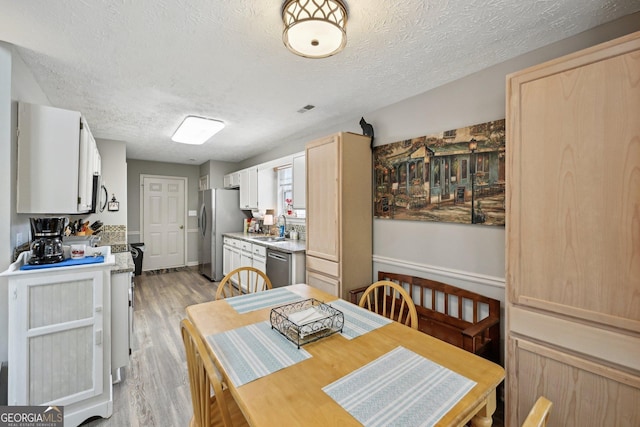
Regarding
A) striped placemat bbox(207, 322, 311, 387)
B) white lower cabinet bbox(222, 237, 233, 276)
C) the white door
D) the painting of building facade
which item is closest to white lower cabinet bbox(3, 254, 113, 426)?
striped placemat bbox(207, 322, 311, 387)

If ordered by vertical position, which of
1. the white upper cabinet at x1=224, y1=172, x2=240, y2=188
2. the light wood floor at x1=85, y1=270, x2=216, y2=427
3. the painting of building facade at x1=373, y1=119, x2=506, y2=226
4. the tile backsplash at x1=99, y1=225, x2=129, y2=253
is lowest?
the light wood floor at x1=85, y1=270, x2=216, y2=427

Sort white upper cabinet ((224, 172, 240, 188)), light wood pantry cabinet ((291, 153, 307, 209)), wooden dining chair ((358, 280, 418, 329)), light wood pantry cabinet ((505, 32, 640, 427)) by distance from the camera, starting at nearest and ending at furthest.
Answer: light wood pantry cabinet ((505, 32, 640, 427))
wooden dining chair ((358, 280, 418, 329))
light wood pantry cabinet ((291, 153, 307, 209))
white upper cabinet ((224, 172, 240, 188))

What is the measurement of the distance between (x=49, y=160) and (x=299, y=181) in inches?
95.8

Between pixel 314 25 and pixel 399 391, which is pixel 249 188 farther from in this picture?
pixel 399 391

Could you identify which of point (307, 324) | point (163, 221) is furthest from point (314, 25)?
point (163, 221)

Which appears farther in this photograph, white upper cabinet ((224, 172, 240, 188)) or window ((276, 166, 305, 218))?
white upper cabinet ((224, 172, 240, 188))

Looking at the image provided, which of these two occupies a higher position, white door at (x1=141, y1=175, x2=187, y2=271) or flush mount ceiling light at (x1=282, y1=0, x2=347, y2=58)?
flush mount ceiling light at (x1=282, y1=0, x2=347, y2=58)

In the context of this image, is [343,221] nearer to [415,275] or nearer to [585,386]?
[415,275]

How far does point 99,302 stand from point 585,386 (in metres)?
2.84

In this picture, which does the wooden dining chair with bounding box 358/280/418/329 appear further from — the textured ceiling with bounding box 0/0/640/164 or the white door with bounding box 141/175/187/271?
the white door with bounding box 141/175/187/271

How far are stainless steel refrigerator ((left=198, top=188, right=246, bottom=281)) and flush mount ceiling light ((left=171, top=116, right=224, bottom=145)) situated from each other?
158cm

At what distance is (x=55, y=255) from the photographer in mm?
1884

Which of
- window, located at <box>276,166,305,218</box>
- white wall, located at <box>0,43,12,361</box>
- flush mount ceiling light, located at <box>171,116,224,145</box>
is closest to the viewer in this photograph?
white wall, located at <box>0,43,12,361</box>

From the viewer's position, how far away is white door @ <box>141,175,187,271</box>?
602 centimetres
